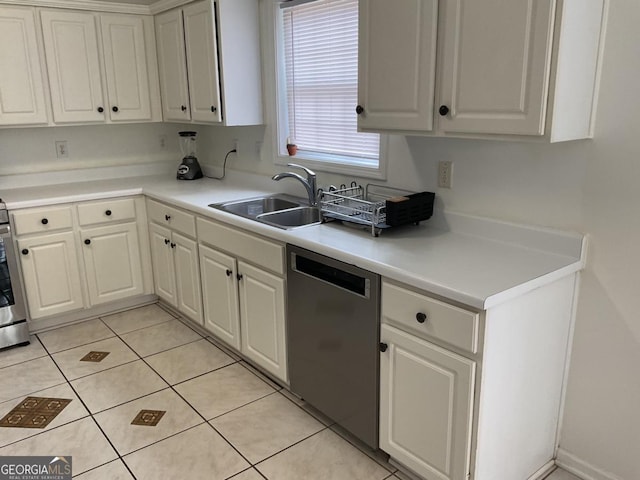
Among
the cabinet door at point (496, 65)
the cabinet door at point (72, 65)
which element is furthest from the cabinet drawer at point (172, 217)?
the cabinet door at point (496, 65)

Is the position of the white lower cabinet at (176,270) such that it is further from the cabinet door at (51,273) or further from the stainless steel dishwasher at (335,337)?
the stainless steel dishwasher at (335,337)

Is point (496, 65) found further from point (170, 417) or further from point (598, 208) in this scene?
point (170, 417)

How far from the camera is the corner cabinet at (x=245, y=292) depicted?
252 centimetres

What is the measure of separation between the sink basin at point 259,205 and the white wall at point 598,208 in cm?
100

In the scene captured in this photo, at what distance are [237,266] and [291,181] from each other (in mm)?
744

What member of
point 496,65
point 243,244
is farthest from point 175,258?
point 496,65

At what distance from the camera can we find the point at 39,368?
9.74 feet

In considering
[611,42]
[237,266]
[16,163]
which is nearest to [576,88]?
[611,42]

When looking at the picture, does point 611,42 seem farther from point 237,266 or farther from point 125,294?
point 125,294

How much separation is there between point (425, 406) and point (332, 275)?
64cm

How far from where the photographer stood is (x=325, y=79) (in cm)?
298

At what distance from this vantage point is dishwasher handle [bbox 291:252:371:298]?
Answer: 2002mm

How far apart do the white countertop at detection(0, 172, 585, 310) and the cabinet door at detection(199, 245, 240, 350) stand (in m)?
0.26

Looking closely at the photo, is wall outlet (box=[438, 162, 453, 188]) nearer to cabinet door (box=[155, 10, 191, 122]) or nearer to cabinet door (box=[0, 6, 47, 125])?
cabinet door (box=[155, 10, 191, 122])
